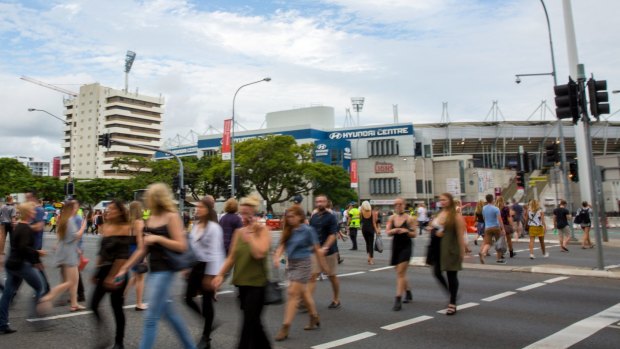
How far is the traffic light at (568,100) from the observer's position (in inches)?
482

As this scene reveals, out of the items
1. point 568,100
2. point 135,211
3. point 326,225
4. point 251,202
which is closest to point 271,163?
point 568,100

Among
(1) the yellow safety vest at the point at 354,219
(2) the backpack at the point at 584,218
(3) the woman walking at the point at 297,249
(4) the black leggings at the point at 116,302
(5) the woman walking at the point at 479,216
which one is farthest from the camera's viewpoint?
(1) the yellow safety vest at the point at 354,219

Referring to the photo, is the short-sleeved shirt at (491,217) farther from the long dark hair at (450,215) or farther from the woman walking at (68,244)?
the woman walking at (68,244)

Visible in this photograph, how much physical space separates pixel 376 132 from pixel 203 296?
210 feet

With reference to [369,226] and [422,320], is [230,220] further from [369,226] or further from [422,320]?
[369,226]

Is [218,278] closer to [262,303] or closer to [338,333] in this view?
[262,303]

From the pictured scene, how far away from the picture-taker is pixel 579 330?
6.51 meters

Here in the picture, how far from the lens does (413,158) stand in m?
66.4

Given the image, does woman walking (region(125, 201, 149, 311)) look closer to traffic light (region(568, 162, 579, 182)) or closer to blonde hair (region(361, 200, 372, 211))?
blonde hair (region(361, 200, 372, 211))

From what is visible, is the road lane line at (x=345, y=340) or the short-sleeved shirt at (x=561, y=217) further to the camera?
the short-sleeved shirt at (x=561, y=217)

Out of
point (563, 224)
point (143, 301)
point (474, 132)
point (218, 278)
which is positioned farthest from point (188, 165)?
point (218, 278)

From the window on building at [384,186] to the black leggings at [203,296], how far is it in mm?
61075

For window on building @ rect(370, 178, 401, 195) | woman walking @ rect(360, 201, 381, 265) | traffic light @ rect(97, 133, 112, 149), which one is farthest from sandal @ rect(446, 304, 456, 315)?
window on building @ rect(370, 178, 401, 195)

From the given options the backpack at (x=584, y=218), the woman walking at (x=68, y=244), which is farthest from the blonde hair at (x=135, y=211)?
the backpack at (x=584, y=218)
